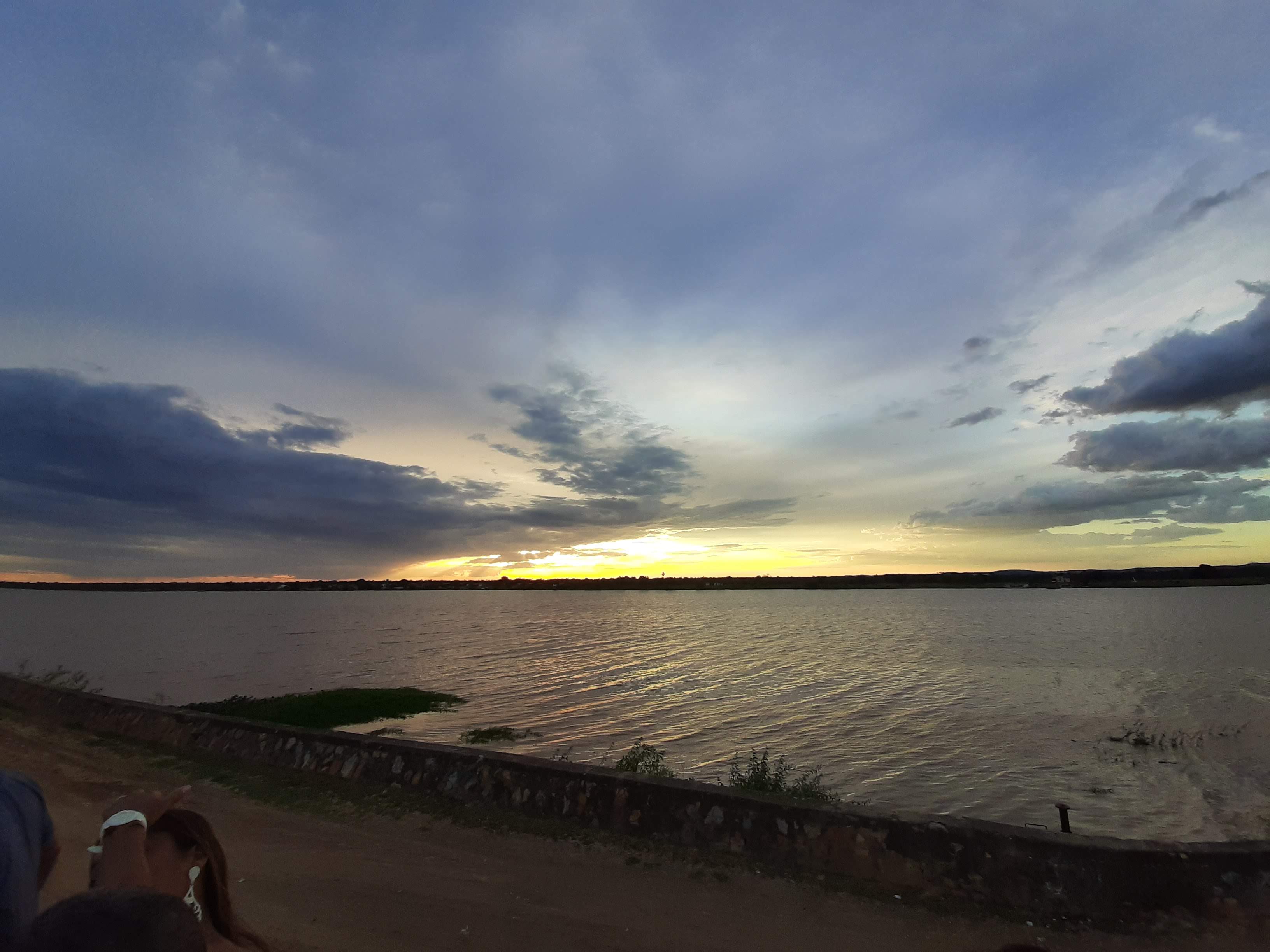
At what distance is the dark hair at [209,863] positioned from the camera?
92.9 inches

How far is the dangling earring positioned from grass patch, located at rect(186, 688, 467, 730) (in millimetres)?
21705

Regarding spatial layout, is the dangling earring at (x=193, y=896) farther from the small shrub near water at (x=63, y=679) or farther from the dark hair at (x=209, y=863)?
the small shrub near water at (x=63, y=679)

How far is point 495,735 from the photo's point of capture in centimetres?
1914

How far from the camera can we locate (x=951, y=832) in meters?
6.68

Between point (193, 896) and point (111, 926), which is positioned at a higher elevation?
point (111, 926)

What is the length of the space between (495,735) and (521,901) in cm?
1338

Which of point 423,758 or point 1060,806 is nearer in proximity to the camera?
point 1060,806

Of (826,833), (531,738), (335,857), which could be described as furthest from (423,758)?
(531,738)

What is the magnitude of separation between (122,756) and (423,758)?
663cm

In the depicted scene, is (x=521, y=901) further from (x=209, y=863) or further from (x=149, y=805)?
(x=149, y=805)

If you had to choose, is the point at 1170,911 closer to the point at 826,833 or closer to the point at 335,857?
the point at 826,833

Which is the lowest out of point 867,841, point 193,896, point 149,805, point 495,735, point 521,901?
point 495,735

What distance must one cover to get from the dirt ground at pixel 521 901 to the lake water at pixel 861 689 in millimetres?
7217

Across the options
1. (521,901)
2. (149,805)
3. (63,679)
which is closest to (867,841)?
(521,901)
